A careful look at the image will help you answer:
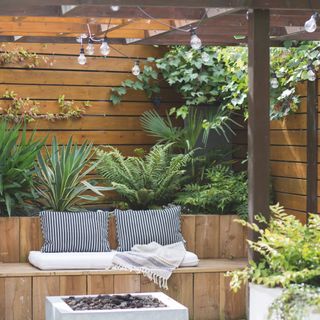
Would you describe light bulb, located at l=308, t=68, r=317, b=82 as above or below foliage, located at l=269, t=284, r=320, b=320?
above

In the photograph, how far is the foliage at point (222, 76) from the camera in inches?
331

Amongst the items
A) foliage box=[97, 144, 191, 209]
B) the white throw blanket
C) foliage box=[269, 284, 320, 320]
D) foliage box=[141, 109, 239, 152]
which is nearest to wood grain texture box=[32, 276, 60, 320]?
the white throw blanket

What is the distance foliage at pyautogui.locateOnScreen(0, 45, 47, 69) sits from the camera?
9.27 m

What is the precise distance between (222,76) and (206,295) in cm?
261

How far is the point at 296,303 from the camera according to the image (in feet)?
13.6

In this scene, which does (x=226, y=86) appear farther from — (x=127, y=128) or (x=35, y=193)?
(x=35, y=193)

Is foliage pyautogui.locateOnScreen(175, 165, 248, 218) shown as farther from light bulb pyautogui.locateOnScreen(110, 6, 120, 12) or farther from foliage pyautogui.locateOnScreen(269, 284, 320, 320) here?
foliage pyautogui.locateOnScreen(269, 284, 320, 320)

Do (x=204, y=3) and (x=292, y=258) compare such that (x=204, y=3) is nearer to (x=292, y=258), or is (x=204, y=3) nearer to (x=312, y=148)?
Result: (x=292, y=258)

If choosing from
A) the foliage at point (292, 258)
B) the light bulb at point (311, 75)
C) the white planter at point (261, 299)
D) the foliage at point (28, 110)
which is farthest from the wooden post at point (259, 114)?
the foliage at point (28, 110)

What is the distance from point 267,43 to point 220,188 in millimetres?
2913

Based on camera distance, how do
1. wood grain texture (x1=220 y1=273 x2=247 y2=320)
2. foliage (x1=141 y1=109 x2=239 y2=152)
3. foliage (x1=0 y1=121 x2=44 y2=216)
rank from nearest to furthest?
wood grain texture (x1=220 y1=273 x2=247 y2=320)
foliage (x1=0 y1=121 x2=44 y2=216)
foliage (x1=141 y1=109 x2=239 y2=152)

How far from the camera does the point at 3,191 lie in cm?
816

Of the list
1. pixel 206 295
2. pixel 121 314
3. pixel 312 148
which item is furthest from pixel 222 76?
pixel 121 314

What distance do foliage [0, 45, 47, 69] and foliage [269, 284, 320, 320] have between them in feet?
18.8
